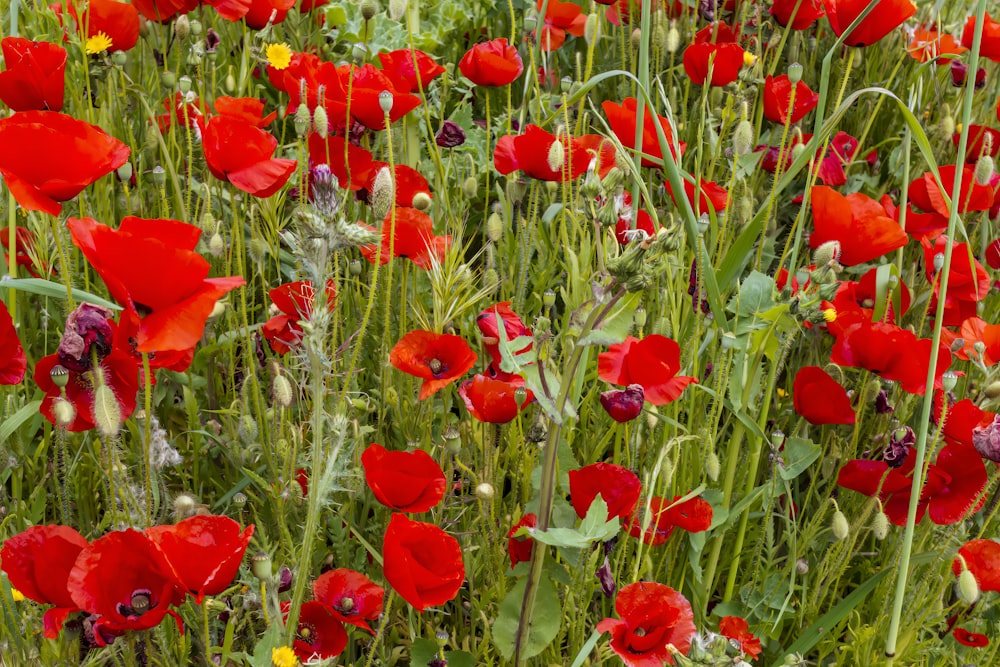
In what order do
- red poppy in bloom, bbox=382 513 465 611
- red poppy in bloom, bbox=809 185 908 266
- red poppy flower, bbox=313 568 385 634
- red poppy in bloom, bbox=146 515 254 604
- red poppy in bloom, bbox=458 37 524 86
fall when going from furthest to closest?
red poppy in bloom, bbox=458 37 524 86, red poppy in bloom, bbox=809 185 908 266, red poppy flower, bbox=313 568 385 634, red poppy in bloom, bbox=382 513 465 611, red poppy in bloom, bbox=146 515 254 604

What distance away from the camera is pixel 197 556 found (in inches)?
34.9

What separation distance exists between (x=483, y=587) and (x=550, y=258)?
579 mm

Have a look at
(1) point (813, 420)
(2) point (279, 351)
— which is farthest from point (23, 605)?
(1) point (813, 420)

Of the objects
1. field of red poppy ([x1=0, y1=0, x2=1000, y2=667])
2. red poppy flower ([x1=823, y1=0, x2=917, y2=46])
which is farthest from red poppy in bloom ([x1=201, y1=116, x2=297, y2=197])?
red poppy flower ([x1=823, y1=0, x2=917, y2=46])

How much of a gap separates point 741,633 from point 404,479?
0.52 meters

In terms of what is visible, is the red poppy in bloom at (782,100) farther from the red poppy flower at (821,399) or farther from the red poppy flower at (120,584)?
the red poppy flower at (120,584)

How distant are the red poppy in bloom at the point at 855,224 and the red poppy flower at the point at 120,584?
3.29 ft

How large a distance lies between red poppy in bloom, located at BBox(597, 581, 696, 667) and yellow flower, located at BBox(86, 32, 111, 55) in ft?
3.79

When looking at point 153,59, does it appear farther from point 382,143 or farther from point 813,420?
point 813,420

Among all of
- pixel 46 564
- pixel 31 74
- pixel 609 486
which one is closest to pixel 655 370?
pixel 609 486

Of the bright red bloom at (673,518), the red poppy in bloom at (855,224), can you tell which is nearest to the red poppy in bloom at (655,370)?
the bright red bloom at (673,518)

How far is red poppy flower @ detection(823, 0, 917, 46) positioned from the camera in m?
1.70

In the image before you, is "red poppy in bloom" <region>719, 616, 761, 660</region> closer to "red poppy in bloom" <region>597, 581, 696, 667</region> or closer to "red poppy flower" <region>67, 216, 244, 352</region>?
"red poppy in bloom" <region>597, 581, 696, 667</region>

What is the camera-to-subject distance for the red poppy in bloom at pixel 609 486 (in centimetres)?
114
